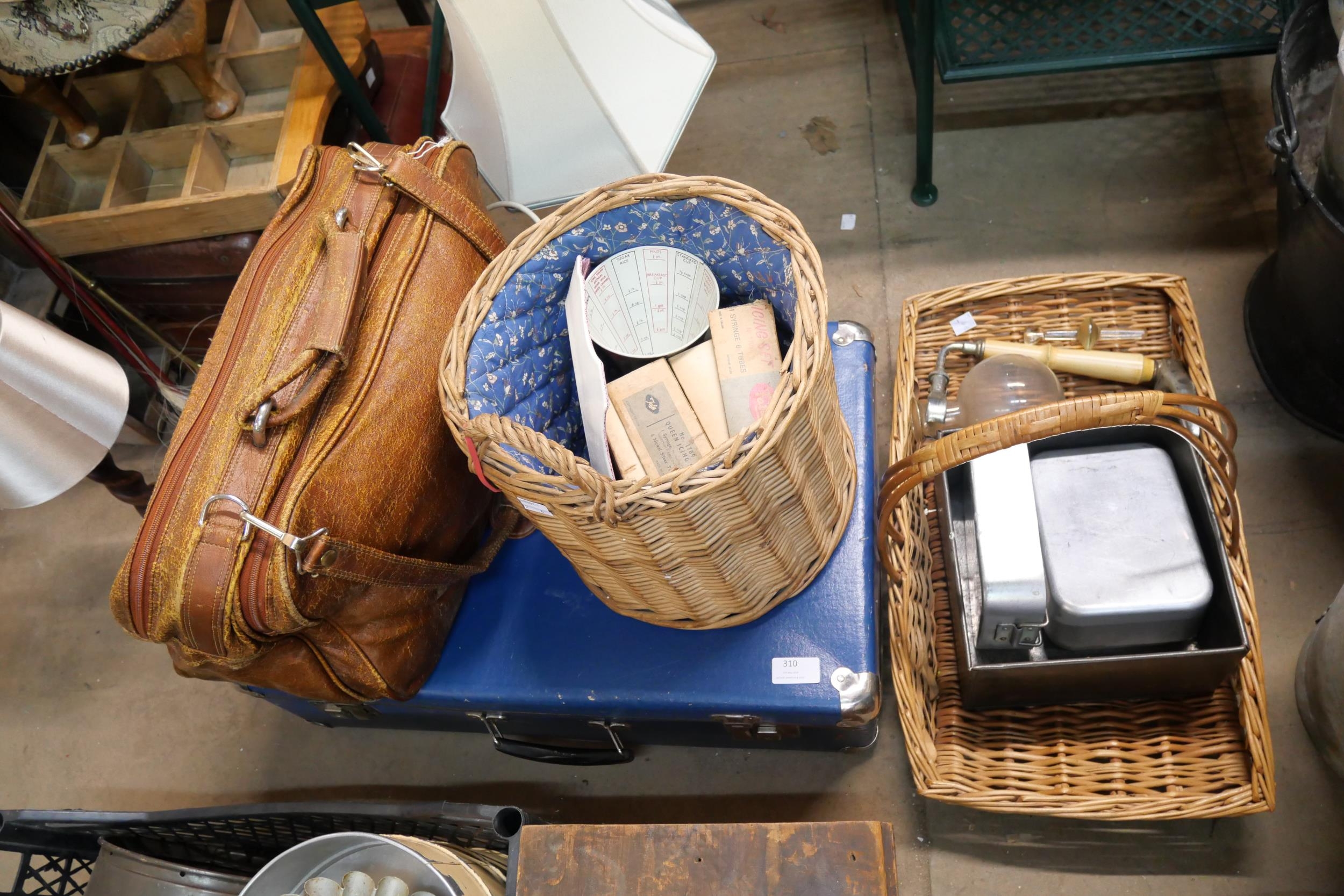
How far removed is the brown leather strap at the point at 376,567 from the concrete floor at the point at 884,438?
20.1 inches

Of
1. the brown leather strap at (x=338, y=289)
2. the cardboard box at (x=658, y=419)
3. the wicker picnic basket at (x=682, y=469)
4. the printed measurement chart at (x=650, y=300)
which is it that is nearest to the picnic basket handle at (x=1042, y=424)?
the wicker picnic basket at (x=682, y=469)

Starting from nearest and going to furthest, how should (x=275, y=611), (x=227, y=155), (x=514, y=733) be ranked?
(x=275, y=611)
(x=514, y=733)
(x=227, y=155)

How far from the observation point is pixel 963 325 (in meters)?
1.51

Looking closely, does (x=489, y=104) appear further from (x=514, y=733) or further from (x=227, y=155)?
(x=514, y=733)

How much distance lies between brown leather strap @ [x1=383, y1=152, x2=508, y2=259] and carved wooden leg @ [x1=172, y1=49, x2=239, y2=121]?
0.64 metres

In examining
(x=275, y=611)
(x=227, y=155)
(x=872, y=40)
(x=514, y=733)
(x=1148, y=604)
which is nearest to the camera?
(x=275, y=611)

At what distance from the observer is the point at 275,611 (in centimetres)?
93

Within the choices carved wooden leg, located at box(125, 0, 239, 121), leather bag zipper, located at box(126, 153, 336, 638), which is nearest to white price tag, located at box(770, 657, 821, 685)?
leather bag zipper, located at box(126, 153, 336, 638)

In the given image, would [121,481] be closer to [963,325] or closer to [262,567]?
[262,567]

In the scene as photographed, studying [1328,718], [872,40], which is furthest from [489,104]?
[1328,718]

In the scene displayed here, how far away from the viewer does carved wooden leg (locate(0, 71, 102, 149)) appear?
154 centimetres

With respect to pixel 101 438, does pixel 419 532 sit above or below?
below

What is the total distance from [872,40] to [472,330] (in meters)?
1.55

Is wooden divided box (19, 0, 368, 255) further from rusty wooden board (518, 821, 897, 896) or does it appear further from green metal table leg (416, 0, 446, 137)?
rusty wooden board (518, 821, 897, 896)
